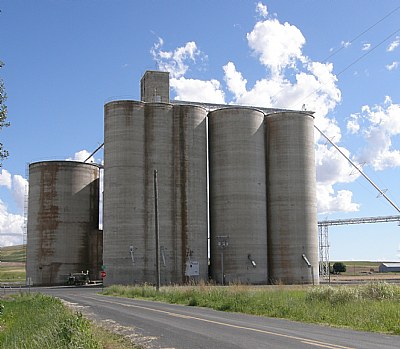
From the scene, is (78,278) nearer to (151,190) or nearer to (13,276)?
(151,190)

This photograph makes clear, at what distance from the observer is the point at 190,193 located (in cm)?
6378

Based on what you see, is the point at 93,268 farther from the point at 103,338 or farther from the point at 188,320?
the point at 103,338

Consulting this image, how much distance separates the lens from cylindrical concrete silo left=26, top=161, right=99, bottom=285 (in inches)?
2788

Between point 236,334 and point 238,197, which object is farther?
point 238,197

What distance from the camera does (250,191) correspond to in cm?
6462

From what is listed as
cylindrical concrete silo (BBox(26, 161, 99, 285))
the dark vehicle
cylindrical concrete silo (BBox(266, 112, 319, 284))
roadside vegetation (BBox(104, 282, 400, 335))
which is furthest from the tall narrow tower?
roadside vegetation (BBox(104, 282, 400, 335))

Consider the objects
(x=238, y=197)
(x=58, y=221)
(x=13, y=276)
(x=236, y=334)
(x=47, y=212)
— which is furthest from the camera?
(x=13, y=276)

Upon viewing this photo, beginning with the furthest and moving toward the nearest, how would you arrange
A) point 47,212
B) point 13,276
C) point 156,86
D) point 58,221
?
point 13,276 → point 156,86 → point 47,212 → point 58,221

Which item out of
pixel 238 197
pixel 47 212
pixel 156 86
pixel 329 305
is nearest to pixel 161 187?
pixel 238 197

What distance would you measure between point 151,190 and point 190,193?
4460mm

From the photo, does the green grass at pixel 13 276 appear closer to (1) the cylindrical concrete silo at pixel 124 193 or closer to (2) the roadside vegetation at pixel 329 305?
(1) the cylindrical concrete silo at pixel 124 193

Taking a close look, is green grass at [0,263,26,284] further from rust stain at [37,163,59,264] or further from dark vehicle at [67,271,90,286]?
dark vehicle at [67,271,90,286]

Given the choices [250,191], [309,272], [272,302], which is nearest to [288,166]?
[250,191]

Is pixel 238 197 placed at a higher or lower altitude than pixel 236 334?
higher
